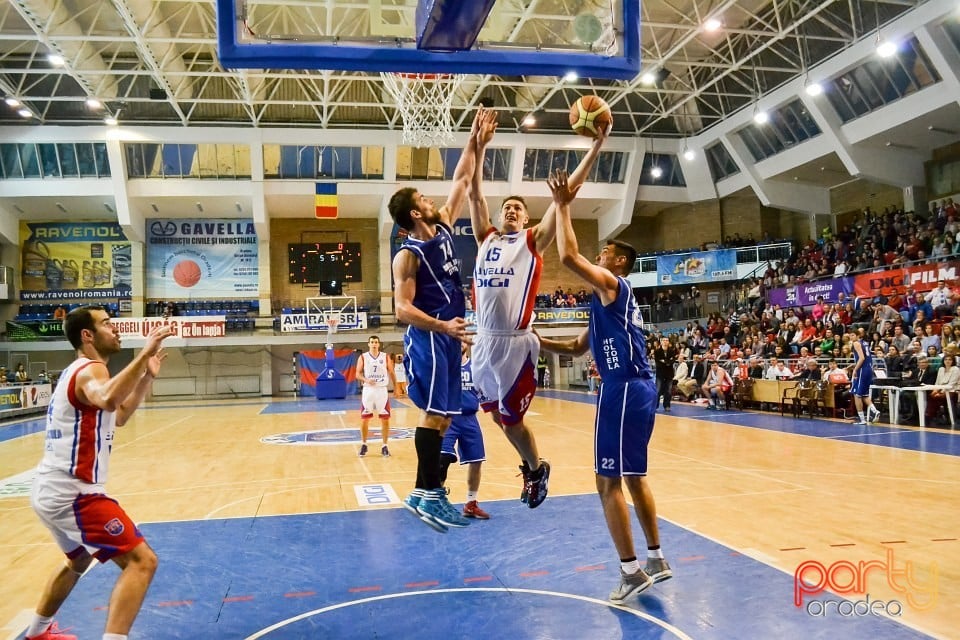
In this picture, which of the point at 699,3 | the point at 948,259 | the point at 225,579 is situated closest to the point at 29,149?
the point at 699,3

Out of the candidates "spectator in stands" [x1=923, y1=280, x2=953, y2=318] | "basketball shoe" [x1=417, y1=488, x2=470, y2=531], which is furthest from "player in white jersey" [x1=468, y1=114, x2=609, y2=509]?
"spectator in stands" [x1=923, y1=280, x2=953, y2=318]

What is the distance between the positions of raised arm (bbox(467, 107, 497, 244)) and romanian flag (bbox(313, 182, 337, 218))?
26164mm

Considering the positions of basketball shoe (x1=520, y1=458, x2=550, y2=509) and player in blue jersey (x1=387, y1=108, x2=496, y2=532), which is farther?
basketball shoe (x1=520, y1=458, x2=550, y2=509)

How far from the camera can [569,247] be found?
411 centimetres

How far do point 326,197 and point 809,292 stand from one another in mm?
→ 18494

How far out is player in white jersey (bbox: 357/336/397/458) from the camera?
1102 centimetres

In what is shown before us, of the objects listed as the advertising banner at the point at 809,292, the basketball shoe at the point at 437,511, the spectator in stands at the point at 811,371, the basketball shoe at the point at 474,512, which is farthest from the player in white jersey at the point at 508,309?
the advertising banner at the point at 809,292

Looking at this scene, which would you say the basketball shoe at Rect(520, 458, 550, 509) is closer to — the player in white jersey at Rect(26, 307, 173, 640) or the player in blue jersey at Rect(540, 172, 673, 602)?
the player in blue jersey at Rect(540, 172, 673, 602)

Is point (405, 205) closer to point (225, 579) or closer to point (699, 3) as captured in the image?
point (225, 579)

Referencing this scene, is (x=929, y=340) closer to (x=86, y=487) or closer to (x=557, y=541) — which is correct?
(x=557, y=541)

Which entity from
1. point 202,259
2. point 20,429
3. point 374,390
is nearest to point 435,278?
point 374,390

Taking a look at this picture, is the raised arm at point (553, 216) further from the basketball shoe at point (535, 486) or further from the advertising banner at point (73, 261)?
the advertising banner at point (73, 261)

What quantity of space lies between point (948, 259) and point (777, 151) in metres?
10.7

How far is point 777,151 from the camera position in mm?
27250
